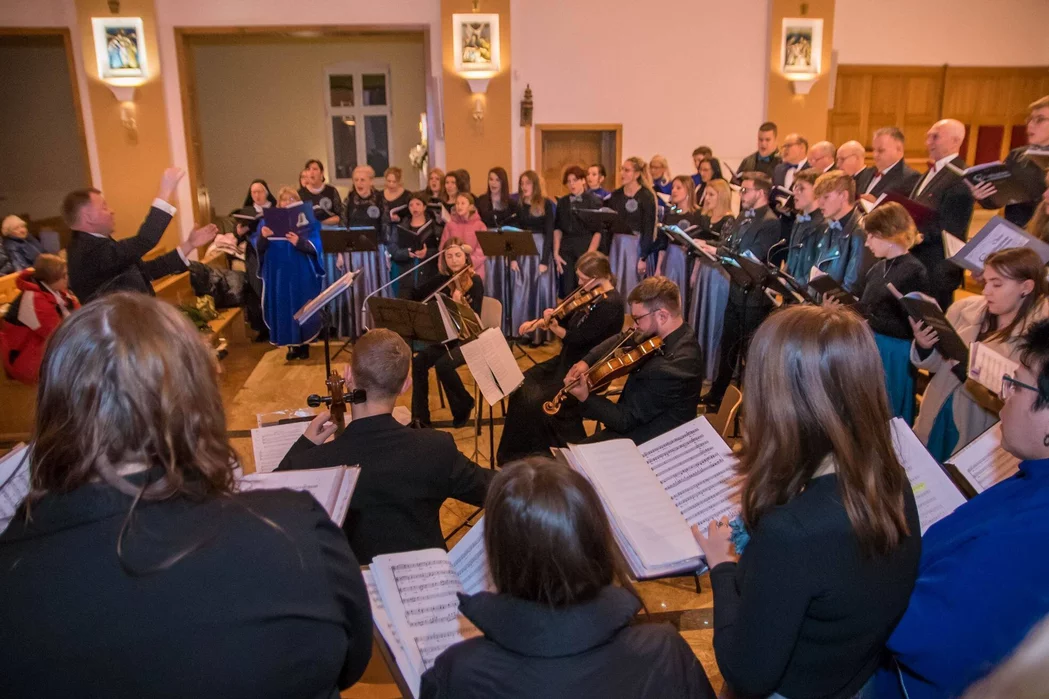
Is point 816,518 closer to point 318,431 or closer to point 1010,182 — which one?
point 318,431

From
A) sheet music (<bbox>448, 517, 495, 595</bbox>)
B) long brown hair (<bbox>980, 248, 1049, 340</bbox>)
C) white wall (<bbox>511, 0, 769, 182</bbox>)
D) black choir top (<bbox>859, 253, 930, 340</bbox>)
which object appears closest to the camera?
sheet music (<bbox>448, 517, 495, 595</bbox>)

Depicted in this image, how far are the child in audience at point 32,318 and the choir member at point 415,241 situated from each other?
270 cm

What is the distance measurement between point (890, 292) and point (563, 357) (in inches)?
73.7

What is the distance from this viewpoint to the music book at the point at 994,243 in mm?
3693

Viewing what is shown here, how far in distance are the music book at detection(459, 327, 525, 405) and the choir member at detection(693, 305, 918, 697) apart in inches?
80.0

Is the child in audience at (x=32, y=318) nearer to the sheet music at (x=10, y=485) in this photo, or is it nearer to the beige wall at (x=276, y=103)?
the sheet music at (x=10, y=485)

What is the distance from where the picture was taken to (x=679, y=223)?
673 cm

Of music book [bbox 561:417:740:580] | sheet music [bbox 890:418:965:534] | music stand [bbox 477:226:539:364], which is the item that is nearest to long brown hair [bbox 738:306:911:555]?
music book [bbox 561:417:740:580]

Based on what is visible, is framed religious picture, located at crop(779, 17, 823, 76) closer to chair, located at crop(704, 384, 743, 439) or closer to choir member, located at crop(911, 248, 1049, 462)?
choir member, located at crop(911, 248, 1049, 462)

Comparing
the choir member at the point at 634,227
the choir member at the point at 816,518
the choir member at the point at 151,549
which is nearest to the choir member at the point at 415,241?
the choir member at the point at 634,227

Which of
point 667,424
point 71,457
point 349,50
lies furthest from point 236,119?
point 71,457

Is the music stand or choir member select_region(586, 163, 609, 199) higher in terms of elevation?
choir member select_region(586, 163, 609, 199)

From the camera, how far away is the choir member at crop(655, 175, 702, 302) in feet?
22.2

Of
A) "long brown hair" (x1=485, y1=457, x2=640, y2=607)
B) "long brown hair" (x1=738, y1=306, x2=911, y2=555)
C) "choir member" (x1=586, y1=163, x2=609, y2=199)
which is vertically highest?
"choir member" (x1=586, y1=163, x2=609, y2=199)
